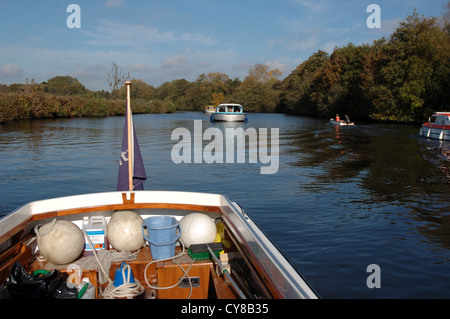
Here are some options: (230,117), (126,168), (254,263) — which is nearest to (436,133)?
(230,117)

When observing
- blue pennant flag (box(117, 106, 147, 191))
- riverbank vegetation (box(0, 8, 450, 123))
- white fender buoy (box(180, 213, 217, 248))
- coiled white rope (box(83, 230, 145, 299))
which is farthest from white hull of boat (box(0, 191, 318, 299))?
riverbank vegetation (box(0, 8, 450, 123))

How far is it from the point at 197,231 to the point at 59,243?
1.58 m

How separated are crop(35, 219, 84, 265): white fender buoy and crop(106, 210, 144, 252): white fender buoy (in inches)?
14.4

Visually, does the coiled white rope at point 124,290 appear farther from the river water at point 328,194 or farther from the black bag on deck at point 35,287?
the river water at point 328,194

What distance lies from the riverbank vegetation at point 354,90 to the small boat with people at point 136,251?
43356mm

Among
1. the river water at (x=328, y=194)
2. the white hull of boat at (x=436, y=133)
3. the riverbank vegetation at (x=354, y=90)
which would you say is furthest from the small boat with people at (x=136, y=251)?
the riverbank vegetation at (x=354, y=90)

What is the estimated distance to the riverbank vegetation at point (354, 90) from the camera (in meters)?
44.7

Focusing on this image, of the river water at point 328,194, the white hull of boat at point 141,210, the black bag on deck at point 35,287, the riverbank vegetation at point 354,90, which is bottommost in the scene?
the river water at point 328,194

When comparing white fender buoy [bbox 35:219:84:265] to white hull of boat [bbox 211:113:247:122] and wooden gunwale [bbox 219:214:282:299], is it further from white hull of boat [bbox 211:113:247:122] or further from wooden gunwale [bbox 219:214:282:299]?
white hull of boat [bbox 211:113:247:122]

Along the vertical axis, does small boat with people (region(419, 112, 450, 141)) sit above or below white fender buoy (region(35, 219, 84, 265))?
above

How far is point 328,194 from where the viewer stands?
1201cm

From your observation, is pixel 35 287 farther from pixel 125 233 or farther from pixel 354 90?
pixel 354 90

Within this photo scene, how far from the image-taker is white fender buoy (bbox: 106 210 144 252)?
15.7ft
